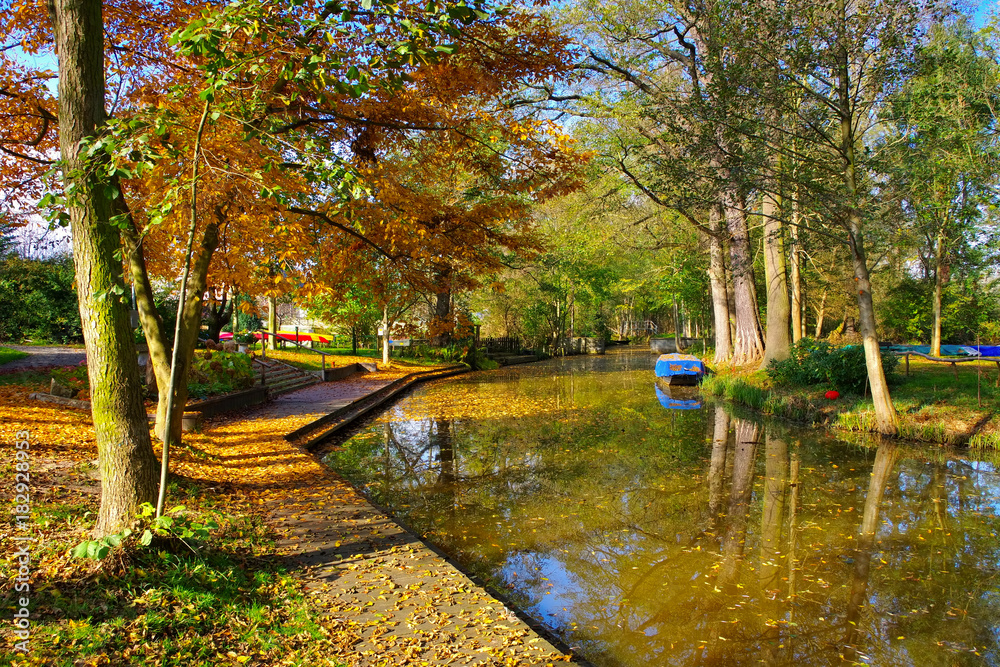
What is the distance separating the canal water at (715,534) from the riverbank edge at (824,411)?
0.51 metres

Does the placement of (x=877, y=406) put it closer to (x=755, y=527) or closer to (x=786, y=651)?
(x=755, y=527)

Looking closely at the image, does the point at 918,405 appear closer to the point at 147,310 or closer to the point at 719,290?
the point at 719,290

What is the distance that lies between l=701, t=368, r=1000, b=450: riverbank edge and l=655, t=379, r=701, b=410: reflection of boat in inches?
32.5

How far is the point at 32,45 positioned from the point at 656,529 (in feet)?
34.0

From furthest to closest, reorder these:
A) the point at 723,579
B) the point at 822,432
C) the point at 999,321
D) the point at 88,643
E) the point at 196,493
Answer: the point at 999,321
the point at 822,432
the point at 196,493
the point at 723,579
the point at 88,643

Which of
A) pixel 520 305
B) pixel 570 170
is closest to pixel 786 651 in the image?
pixel 570 170

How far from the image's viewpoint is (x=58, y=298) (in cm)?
2239

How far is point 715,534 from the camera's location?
21.1 feet

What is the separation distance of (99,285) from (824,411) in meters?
13.6

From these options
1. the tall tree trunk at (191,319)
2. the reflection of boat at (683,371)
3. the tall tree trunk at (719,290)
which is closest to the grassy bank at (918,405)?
the reflection of boat at (683,371)

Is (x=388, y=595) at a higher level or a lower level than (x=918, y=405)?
lower

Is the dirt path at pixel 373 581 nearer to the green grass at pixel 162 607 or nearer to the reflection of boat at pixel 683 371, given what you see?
the green grass at pixel 162 607

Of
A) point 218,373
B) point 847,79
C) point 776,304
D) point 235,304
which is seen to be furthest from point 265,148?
point 235,304

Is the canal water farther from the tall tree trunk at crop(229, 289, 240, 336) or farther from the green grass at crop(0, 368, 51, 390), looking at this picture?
the green grass at crop(0, 368, 51, 390)
